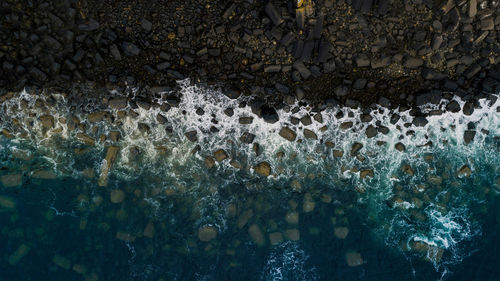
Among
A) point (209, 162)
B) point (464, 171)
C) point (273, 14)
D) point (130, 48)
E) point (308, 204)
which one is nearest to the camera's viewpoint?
point (273, 14)

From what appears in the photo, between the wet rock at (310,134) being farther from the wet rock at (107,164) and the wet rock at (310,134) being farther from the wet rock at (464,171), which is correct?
the wet rock at (107,164)

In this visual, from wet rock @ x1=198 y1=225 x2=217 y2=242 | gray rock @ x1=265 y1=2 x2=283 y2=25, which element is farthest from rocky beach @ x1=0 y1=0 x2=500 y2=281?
gray rock @ x1=265 y1=2 x2=283 y2=25

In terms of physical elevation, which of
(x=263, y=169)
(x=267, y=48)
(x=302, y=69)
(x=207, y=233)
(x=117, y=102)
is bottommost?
(x=207, y=233)

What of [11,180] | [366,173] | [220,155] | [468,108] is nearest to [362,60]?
[366,173]

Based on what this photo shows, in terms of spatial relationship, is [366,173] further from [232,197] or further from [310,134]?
[232,197]

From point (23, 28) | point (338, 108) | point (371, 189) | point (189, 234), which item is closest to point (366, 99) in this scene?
point (338, 108)

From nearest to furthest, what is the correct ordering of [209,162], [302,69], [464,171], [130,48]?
[130,48] → [302,69] → [209,162] → [464,171]

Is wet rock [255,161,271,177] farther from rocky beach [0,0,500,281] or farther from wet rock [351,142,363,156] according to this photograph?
wet rock [351,142,363,156]
